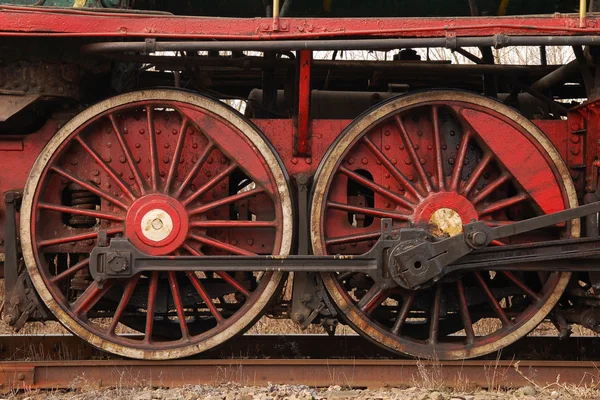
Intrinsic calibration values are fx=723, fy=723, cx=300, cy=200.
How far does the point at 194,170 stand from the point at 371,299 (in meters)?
1.52

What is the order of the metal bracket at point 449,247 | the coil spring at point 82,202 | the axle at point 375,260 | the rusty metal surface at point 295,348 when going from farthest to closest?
the rusty metal surface at point 295,348 < the coil spring at point 82,202 < the axle at point 375,260 < the metal bracket at point 449,247

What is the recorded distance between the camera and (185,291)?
539 cm

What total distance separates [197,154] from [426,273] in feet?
6.05

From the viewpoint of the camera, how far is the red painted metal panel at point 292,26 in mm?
4512

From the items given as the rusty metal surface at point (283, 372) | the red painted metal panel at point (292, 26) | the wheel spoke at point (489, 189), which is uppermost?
the red painted metal panel at point (292, 26)

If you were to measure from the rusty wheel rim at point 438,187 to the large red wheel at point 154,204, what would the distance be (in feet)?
1.52

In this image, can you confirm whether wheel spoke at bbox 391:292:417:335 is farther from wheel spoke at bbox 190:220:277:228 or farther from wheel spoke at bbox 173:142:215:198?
wheel spoke at bbox 173:142:215:198

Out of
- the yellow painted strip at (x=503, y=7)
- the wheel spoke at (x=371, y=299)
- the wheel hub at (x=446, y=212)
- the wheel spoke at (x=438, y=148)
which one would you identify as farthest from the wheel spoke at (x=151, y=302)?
the yellow painted strip at (x=503, y=7)

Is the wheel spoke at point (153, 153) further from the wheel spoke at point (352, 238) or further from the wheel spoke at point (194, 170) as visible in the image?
the wheel spoke at point (352, 238)

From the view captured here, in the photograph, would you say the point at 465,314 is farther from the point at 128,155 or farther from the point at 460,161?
the point at 128,155

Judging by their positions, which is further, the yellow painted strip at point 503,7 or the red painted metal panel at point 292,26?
the yellow painted strip at point 503,7

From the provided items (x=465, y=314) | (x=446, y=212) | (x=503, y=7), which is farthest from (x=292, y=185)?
(x=503, y=7)

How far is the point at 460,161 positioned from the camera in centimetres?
505

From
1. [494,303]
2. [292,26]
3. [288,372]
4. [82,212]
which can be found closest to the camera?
[292,26]
